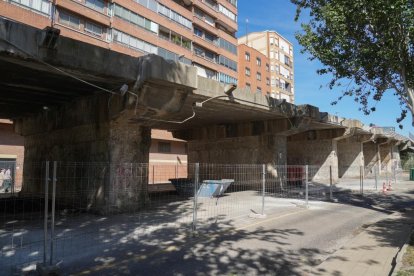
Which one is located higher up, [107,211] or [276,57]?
[276,57]

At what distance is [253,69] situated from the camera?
67.4 metres

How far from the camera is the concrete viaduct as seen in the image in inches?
357

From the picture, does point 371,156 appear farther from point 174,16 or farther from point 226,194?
point 226,194

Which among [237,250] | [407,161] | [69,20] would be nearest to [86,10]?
[69,20]

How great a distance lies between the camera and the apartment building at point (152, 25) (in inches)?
1168

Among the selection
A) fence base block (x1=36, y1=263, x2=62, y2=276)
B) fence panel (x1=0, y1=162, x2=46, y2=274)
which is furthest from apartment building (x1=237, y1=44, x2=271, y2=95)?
fence base block (x1=36, y1=263, x2=62, y2=276)

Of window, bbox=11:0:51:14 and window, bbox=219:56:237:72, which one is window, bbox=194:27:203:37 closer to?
window, bbox=219:56:237:72

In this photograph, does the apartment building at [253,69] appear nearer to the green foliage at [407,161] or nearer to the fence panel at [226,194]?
the green foliage at [407,161]

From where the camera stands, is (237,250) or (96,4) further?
(96,4)

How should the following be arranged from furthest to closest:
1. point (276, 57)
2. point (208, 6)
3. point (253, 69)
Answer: point (276, 57) < point (253, 69) < point (208, 6)

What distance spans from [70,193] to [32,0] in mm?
21818

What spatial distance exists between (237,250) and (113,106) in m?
6.63

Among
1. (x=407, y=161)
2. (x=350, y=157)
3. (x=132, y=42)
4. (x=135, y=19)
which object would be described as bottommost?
(x=407, y=161)

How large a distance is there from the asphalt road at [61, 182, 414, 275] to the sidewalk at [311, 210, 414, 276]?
29 centimetres
